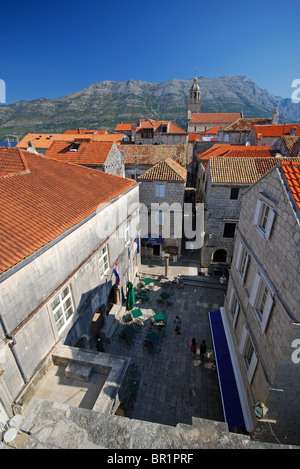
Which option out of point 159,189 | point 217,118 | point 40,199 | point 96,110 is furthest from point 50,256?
point 96,110

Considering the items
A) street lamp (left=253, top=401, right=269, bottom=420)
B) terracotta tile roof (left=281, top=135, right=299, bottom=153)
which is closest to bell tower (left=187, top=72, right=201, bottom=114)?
terracotta tile roof (left=281, top=135, right=299, bottom=153)

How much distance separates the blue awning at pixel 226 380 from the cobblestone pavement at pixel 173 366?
74.4 inches

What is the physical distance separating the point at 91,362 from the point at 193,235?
1954 centimetres

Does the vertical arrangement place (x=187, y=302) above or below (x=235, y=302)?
below

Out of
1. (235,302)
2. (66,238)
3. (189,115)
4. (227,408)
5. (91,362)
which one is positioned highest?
(189,115)

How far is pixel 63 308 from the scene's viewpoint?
9.27 meters

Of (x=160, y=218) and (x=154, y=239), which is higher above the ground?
(x=160, y=218)

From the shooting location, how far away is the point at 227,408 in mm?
9992

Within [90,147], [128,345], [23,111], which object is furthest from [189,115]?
[23,111]

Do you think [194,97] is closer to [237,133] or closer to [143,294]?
[237,133]

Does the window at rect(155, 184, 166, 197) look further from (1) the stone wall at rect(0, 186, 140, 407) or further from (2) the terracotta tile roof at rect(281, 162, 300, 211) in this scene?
(2) the terracotta tile roof at rect(281, 162, 300, 211)

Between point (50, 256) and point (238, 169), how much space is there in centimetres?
1802

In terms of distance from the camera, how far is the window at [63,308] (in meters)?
8.80
